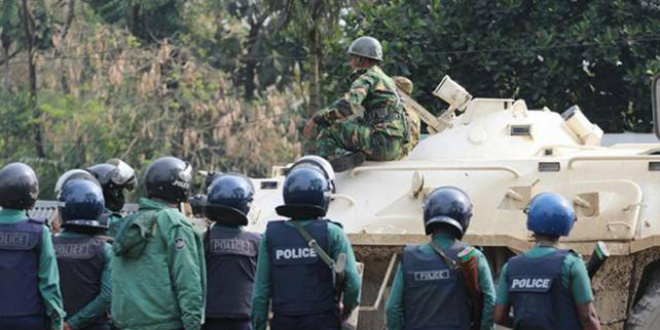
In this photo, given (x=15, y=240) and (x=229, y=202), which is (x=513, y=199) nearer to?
(x=229, y=202)

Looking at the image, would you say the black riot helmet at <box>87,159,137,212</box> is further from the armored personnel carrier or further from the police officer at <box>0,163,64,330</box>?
the police officer at <box>0,163,64,330</box>

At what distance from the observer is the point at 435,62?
23.6m

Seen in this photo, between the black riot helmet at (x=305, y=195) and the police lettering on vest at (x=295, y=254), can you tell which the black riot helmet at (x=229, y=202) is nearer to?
the black riot helmet at (x=305, y=195)

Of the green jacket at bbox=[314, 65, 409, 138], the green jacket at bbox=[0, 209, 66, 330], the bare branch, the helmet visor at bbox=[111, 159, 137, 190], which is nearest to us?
the green jacket at bbox=[0, 209, 66, 330]

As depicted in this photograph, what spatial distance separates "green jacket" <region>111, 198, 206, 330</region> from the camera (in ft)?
31.4

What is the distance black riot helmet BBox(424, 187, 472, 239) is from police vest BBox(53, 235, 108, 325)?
2.33 metres

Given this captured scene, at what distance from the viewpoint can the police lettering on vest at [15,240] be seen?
9.91 metres

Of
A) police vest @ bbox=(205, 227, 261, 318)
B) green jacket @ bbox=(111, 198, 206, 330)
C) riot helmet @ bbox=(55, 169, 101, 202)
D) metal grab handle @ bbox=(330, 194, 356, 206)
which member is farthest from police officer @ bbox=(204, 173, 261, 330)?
metal grab handle @ bbox=(330, 194, 356, 206)

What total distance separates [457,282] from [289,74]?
940 inches

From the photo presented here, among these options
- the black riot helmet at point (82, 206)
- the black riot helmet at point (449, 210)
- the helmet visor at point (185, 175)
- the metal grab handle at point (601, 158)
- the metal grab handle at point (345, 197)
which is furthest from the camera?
the metal grab handle at point (345, 197)

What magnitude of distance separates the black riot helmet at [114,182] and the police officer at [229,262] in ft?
7.33

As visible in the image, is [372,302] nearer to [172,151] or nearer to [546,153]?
[546,153]

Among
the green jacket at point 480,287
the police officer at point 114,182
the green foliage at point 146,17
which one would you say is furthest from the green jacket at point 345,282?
the green foliage at point 146,17

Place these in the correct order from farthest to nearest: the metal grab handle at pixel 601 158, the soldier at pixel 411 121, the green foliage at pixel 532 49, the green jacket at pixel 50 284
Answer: the green foliage at pixel 532 49 < the soldier at pixel 411 121 < the metal grab handle at pixel 601 158 < the green jacket at pixel 50 284
